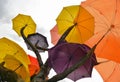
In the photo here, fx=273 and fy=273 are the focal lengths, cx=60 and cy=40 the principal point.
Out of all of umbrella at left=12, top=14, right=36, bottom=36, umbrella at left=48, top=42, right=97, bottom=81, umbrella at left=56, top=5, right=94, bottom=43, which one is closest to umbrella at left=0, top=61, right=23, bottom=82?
umbrella at left=48, top=42, right=97, bottom=81

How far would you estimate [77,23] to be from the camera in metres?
9.50

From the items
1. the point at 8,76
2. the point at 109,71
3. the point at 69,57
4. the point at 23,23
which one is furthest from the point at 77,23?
the point at 8,76

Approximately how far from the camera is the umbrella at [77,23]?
9.18m

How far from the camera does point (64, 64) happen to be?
23.3 ft

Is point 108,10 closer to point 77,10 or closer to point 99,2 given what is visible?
point 99,2

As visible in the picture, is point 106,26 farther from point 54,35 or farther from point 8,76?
point 8,76

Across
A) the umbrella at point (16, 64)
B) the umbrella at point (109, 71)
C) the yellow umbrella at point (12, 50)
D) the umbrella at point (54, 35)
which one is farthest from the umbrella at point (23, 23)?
the umbrella at point (16, 64)

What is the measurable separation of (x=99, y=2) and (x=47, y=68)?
3.58 metres

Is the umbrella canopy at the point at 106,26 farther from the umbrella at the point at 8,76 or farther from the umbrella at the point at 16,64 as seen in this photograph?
the umbrella at the point at 8,76

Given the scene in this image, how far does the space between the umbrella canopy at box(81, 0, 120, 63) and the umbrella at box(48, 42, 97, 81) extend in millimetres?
1904

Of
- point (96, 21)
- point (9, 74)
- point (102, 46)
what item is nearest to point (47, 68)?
point (9, 74)

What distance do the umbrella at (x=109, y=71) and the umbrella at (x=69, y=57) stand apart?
1.54 metres

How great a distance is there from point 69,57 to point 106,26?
9.12 feet

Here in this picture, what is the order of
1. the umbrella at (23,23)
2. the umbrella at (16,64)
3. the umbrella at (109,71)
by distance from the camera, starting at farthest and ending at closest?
the umbrella at (23,23) < the umbrella at (109,71) < the umbrella at (16,64)
